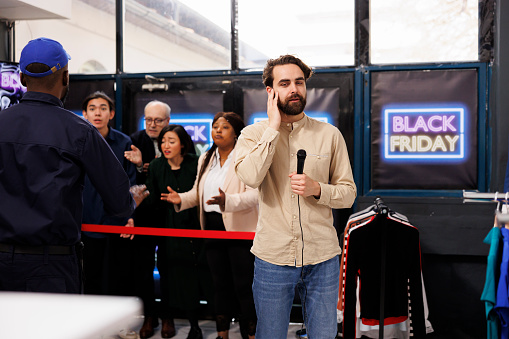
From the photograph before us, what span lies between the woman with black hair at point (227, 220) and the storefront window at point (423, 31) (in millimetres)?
1604

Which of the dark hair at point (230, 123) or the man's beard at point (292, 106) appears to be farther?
the dark hair at point (230, 123)

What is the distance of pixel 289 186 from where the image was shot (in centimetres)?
243

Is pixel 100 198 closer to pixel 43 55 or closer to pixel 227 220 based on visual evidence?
pixel 227 220

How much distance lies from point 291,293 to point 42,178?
3.96 feet

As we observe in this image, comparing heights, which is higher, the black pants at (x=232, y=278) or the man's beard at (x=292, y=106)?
the man's beard at (x=292, y=106)

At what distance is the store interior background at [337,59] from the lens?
156 inches

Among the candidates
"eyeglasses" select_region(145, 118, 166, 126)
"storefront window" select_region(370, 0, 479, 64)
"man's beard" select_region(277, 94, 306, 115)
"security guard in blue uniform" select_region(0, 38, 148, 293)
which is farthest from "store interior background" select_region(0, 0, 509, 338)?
"security guard in blue uniform" select_region(0, 38, 148, 293)

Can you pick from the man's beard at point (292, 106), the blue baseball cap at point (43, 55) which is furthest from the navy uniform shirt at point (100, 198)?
the man's beard at point (292, 106)

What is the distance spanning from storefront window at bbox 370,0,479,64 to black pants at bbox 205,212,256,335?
6.99ft

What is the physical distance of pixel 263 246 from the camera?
95.0 inches

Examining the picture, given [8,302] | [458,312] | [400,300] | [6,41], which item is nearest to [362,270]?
[400,300]

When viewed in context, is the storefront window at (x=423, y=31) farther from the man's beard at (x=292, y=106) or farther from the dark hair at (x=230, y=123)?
the man's beard at (x=292, y=106)

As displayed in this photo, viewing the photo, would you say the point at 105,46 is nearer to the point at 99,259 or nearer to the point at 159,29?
the point at 159,29

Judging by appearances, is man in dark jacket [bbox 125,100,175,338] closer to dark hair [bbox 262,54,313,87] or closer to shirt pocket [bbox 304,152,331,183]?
dark hair [bbox 262,54,313,87]
